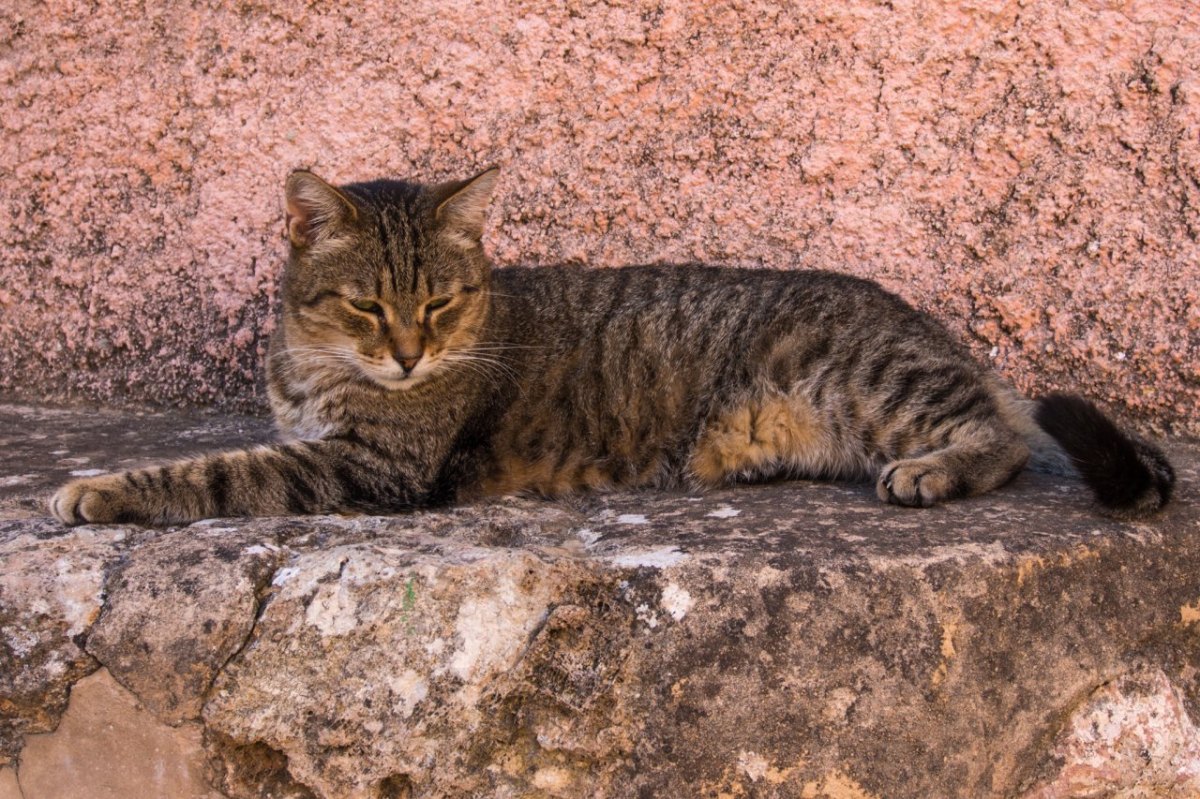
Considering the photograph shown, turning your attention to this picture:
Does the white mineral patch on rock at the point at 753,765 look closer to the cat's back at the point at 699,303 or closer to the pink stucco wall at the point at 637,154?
the cat's back at the point at 699,303

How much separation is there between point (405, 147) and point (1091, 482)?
7.77 ft

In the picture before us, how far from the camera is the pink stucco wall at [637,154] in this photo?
129 inches

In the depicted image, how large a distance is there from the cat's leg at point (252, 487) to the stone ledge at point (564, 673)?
0.24m

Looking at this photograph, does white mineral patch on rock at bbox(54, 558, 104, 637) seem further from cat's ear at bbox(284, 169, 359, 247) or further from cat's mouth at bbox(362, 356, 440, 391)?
cat's ear at bbox(284, 169, 359, 247)

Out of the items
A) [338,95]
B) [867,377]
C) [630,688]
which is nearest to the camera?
[630,688]

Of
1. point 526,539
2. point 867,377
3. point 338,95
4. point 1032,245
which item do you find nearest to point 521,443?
point 526,539

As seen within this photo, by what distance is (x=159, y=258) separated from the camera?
3.82m

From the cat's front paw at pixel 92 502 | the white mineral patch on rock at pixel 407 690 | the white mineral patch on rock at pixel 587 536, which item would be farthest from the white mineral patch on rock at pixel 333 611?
the cat's front paw at pixel 92 502

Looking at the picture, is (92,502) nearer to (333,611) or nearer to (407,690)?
(333,611)

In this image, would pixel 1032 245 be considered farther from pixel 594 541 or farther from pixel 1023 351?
pixel 594 541

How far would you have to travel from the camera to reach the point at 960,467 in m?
2.71

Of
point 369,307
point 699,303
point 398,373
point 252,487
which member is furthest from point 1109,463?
point 252,487

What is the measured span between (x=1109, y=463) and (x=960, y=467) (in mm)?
353

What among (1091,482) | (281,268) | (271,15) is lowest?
(1091,482)
